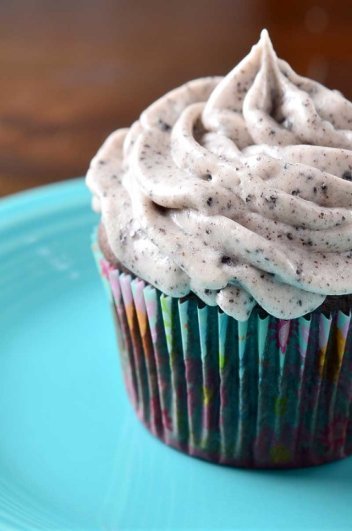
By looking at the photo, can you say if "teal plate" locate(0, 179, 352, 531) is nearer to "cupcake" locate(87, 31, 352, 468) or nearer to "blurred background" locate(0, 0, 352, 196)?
"cupcake" locate(87, 31, 352, 468)

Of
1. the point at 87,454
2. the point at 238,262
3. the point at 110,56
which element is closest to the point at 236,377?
the point at 238,262

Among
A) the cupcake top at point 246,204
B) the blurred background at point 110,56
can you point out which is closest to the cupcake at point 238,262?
the cupcake top at point 246,204

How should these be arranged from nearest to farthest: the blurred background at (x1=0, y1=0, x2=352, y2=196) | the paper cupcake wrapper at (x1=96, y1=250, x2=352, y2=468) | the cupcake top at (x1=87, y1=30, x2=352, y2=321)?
the cupcake top at (x1=87, y1=30, x2=352, y2=321) → the paper cupcake wrapper at (x1=96, y1=250, x2=352, y2=468) → the blurred background at (x1=0, y1=0, x2=352, y2=196)

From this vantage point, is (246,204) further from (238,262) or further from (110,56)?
(110,56)

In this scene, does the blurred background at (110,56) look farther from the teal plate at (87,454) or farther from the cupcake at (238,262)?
the cupcake at (238,262)

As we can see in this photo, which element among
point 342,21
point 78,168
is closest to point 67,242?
point 78,168

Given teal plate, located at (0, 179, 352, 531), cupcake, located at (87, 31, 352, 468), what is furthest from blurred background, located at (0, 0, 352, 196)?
cupcake, located at (87, 31, 352, 468)
